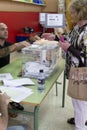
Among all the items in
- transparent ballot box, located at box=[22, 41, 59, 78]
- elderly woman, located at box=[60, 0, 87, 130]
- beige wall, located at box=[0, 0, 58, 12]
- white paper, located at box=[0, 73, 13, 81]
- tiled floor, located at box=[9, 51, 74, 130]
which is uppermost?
beige wall, located at box=[0, 0, 58, 12]

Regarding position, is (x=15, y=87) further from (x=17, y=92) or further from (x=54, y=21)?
(x=54, y=21)

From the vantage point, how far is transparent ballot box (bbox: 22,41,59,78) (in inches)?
84.0

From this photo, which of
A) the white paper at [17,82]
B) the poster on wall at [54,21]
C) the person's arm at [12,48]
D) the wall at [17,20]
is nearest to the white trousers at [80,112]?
the white paper at [17,82]

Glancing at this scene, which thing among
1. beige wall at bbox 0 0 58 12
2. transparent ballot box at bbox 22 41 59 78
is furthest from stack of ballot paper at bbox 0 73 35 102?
beige wall at bbox 0 0 58 12

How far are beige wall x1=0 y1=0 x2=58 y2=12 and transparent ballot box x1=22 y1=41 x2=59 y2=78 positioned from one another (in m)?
2.69

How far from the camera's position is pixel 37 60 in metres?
2.24

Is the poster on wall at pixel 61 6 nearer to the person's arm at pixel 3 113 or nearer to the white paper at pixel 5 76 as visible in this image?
the white paper at pixel 5 76

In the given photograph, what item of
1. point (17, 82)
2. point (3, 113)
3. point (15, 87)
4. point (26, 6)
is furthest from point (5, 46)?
point (26, 6)

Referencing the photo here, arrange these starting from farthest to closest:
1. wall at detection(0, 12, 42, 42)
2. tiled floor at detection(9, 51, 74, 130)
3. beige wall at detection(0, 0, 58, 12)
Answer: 1. wall at detection(0, 12, 42, 42)
2. beige wall at detection(0, 0, 58, 12)
3. tiled floor at detection(9, 51, 74, 130)

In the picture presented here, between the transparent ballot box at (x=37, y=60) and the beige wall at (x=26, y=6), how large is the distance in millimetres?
2692

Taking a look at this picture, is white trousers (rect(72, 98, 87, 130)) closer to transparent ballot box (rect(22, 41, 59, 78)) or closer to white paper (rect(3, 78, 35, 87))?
transparent ballot box (rect(22, 41, 59, 78))

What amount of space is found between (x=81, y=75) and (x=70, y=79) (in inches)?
4.8

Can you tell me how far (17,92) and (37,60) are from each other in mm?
599

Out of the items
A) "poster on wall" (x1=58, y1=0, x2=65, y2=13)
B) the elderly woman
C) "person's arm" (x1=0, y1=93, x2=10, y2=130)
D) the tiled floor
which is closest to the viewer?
"person's arm" (x1=0, y1=93, x2=10, y2=130)
